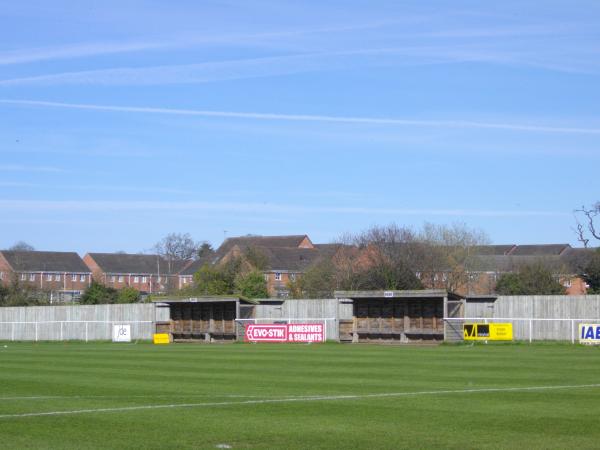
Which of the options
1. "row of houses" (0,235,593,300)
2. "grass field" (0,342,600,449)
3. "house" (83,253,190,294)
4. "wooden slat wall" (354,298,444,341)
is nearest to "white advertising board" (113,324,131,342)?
"wooden slat wall" (354,298,444,341)

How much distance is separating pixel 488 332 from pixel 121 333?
2796cm

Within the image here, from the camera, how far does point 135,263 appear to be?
172375mm

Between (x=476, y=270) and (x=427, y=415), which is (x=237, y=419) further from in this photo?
(x=476, y=270)

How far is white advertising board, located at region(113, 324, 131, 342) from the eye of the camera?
68.6 meters

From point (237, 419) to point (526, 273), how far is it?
240ft

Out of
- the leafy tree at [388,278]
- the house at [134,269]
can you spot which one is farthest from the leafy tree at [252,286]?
the house at [134,269]

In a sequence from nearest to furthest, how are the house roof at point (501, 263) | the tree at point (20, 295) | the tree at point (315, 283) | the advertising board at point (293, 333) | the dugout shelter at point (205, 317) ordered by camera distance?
the advertising board at point (293, 333)
the dugout shelter at point (205, 317)
the tree at point (315, 283)
the tree at point (20, 295)
the house roof at point (501, 263)

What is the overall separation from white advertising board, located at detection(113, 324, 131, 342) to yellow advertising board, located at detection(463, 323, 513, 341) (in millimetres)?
25970

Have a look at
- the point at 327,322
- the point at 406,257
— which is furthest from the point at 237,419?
the point at 406,257

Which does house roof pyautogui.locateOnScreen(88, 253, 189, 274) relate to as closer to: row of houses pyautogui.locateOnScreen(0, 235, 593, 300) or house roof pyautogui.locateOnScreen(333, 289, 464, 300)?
row of houses pyautogui.locateOnScreen(0, 235, 593, 300)

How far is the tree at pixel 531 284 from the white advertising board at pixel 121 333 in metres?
34.6

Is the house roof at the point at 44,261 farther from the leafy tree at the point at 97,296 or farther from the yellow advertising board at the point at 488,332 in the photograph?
the yellow advertising board at the point at 488,332

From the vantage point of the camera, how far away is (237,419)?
1653cm

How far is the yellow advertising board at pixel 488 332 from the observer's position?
52062 mm
